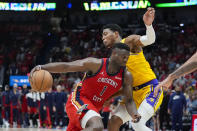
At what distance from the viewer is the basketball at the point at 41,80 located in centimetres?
452

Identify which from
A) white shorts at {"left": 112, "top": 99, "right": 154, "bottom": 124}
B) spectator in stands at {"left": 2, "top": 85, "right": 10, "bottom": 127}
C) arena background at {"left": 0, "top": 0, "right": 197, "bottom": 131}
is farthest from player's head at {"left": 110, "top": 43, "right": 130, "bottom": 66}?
arena background at {"left": 0, "top": 0, "right": 197, "bottom": 131}

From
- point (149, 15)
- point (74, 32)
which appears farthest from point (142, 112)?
point (74, 32)

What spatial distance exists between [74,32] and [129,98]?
67.5 ft

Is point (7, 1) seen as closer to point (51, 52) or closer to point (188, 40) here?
point (51, 52)

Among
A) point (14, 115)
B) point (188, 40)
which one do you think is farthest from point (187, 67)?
point (188, 40)

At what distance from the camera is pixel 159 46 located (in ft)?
73.3

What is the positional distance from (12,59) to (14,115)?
25.5 feet

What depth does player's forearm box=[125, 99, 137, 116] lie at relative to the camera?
15.9 ft

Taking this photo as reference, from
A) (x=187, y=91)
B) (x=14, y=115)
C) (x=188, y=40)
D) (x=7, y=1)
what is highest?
(x=7, y=1)

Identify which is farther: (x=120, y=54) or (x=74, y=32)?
(x=74, y=32)

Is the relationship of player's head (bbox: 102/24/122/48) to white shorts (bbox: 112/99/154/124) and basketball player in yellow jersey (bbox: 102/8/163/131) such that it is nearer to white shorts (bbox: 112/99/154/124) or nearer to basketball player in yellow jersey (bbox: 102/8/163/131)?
basketball player in yellow jersey (bbox: 102/8/163/131)

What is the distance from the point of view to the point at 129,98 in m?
4.93

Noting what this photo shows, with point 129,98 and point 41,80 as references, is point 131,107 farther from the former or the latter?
point 41,80

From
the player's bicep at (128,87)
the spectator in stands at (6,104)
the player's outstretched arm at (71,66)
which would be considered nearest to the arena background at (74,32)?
the spectator in stands at (6,104)
